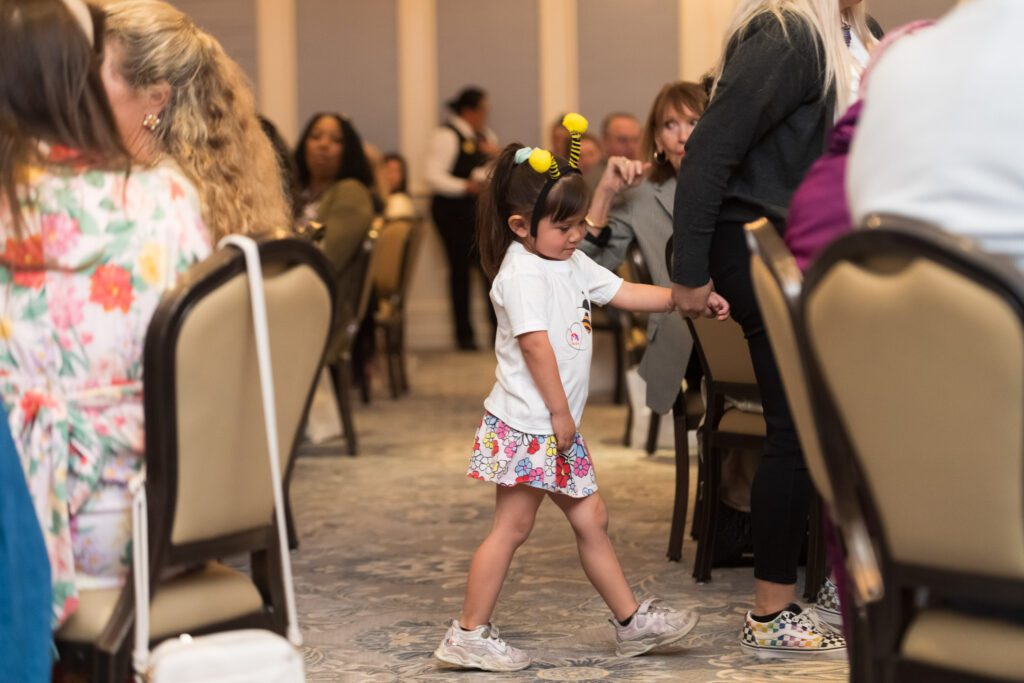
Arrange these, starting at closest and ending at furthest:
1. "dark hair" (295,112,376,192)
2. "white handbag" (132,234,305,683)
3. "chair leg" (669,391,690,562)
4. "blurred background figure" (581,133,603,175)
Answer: "white handbag" (132,234,305,683)
"chair leg" (669,391,690,562)
"dark hair" (295,112,376,192)
"blurred background figure" (581,133,603,175)

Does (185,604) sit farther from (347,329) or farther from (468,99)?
(468,99)

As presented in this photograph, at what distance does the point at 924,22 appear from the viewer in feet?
6.20

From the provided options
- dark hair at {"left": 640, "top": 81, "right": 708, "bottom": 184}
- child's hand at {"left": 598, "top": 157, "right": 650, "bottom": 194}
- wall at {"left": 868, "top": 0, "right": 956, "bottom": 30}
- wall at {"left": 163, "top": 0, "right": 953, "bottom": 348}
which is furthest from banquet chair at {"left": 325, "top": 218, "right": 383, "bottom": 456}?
wall at {"left": 163, "top": 0, "right": 953, "bottom": 348}

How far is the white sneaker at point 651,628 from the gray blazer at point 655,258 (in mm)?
929

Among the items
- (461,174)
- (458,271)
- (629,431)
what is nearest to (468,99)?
(461,174)

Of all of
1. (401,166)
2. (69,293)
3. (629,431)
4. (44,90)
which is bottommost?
(629,431)

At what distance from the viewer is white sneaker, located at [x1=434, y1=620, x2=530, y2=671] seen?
98.2 inches

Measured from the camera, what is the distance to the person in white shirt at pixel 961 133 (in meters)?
1.38

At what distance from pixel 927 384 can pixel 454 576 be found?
6.81 ft

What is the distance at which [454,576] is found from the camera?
10.6ft

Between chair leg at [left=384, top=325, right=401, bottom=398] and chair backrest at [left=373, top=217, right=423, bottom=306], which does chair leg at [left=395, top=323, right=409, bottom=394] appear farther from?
chair backrest at [left=373, top=217, right=423, bottom=306]

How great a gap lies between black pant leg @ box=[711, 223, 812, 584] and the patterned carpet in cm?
20

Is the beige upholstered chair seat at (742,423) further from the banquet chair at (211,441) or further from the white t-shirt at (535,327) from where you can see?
the banquet chair at (211,441)

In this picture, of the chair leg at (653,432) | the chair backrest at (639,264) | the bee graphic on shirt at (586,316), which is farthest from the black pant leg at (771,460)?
the chair leg at (653,432)
